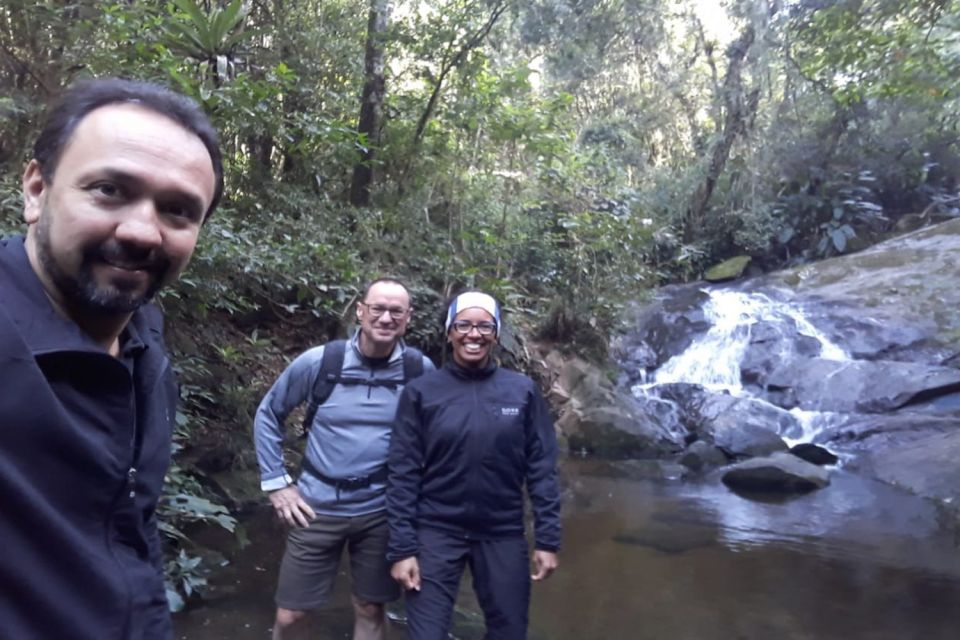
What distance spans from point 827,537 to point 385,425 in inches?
224

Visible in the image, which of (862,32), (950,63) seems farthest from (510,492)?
(862,32)

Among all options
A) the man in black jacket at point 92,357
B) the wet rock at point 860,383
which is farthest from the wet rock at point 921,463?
the man in black jacket at point 92,357

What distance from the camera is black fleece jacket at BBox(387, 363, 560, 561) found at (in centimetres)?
326

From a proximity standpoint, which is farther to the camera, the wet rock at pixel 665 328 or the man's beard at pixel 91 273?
the wet rock at pixel 665 328

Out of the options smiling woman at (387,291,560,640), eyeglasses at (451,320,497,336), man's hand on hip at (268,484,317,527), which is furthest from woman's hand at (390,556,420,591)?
eyeglasses at (451,320,497,336)

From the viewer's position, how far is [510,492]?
3.32 m

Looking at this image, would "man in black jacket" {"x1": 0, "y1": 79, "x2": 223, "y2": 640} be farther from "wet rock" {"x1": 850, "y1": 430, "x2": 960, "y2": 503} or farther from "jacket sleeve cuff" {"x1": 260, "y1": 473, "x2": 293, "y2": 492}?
"wet rock" {"x1": 850, "y1": 430, "x2": 960, "y2": 503}

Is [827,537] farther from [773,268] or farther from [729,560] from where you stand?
[773,268]

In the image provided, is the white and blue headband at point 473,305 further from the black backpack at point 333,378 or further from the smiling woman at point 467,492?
the black backpack at point 333,378

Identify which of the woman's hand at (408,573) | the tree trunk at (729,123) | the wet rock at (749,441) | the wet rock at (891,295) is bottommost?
the wet rock at (749,441)

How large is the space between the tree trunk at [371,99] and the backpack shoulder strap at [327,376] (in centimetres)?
583

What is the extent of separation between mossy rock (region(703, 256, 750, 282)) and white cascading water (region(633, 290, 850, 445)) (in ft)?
10.3

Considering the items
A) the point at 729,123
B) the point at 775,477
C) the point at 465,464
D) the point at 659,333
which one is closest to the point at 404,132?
the point at 775,477

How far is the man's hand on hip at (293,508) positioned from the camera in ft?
11.4
